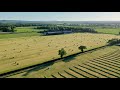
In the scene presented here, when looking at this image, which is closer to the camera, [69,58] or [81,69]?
[81,69]

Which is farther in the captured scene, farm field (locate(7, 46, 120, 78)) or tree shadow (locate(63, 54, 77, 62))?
tree shadow (locate(63, 54, 77, 62))

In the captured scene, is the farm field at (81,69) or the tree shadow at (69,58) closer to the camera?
the farm field at (81,69)

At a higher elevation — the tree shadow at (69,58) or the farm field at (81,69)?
the tree shadow at (69,58)

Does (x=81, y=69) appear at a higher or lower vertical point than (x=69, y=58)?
lower

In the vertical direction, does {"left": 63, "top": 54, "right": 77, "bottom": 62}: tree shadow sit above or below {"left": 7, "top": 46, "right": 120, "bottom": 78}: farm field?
above
